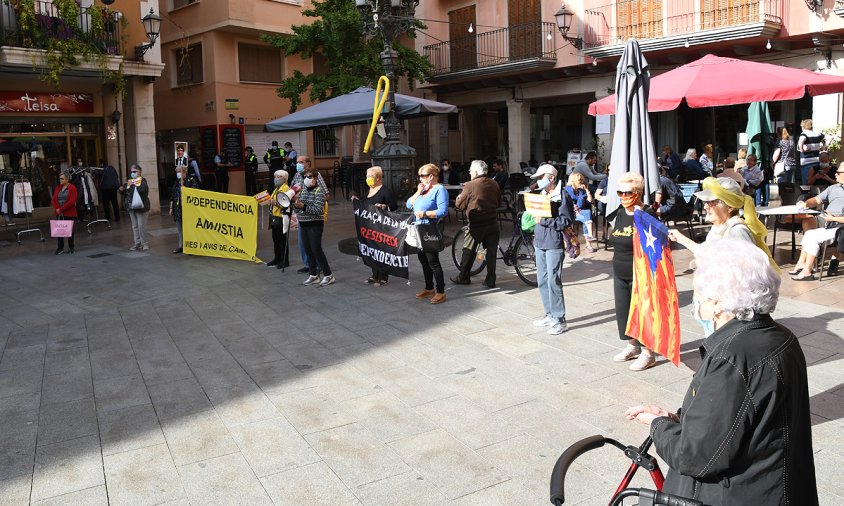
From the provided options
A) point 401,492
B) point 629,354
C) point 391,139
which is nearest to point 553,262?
point 629,354

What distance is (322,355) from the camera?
693cm

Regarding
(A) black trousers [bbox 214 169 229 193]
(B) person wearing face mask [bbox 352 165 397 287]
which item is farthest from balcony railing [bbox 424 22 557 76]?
(B) person wearing face mask [bbox 352 165 397 287]

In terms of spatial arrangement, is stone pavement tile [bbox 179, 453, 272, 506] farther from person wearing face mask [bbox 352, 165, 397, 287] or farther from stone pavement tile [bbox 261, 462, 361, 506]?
person wearing face mask [bbox 352, 165, 397, 287]

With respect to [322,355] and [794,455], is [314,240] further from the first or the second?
[794,455]

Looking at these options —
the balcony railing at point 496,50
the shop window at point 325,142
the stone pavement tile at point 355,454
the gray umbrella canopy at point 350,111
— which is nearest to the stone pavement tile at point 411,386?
the stone pavement tile at point 355,454

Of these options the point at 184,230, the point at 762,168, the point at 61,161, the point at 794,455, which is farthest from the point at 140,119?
the point at 794,455

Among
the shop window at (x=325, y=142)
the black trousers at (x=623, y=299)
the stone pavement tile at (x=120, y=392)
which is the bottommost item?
the stone pavement tile at (x=120, y=392)

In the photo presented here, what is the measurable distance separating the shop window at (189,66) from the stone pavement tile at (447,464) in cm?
2351

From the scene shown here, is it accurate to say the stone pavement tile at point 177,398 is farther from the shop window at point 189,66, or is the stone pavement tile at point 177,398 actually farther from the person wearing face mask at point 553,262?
the shop window at point 189,66

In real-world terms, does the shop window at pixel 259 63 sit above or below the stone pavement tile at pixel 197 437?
above

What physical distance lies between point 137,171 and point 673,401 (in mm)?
11529

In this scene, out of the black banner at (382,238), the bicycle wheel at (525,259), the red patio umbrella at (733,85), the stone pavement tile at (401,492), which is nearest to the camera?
the stone pavement tile at (401,492)

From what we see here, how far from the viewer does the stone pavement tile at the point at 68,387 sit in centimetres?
598

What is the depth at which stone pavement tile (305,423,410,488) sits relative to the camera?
444 centimetres
